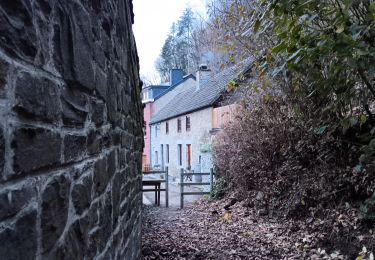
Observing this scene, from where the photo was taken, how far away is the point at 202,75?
23547 mm

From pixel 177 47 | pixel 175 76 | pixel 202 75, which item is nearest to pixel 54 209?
pixel 202 75

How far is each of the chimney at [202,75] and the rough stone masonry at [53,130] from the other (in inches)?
819

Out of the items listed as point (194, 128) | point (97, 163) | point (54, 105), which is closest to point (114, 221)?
point (97, 163)

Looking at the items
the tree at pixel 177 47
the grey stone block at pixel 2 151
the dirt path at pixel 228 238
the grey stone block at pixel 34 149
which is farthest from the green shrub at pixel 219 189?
the tree at pixel 177 47

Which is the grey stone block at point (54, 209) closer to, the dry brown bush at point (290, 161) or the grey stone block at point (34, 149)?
the grey stone block at point (34, 149)

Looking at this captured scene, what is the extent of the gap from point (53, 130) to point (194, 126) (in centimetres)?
1869

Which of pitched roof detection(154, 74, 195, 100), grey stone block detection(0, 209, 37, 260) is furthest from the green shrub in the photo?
A: pitched roof detection(154, 74, 195, 100)

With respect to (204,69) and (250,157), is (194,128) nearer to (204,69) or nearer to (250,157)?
(204,69)

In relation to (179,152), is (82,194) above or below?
below

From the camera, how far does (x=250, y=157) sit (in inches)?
386

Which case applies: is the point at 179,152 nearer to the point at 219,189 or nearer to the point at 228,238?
the point at 219,189

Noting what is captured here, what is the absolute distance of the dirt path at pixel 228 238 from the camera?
5.89m

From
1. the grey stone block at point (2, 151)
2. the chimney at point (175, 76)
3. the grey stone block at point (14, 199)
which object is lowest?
the grey stone block at point (14, 199)

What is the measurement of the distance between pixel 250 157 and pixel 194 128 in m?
10.2
